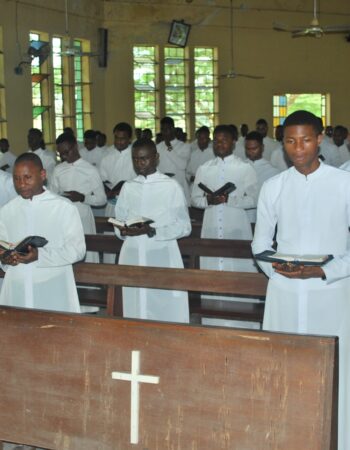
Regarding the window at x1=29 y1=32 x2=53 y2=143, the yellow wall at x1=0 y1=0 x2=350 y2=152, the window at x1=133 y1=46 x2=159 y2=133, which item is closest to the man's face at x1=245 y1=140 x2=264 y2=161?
the yellow wall at x1=0 y1=0 x2=350 y2=152

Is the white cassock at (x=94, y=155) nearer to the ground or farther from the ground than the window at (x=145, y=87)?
nearer to the ground

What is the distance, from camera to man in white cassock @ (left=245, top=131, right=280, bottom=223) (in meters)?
9.21

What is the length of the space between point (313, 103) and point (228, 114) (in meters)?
2.69

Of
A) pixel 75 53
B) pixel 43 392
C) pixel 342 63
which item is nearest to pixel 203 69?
pixel 342 63

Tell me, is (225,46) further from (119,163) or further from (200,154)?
(119,163)

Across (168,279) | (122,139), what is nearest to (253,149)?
(122,139)

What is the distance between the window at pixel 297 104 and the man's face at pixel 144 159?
15.3m

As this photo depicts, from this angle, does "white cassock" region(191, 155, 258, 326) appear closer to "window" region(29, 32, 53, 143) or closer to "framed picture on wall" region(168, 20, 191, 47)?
"window" region(29, 32, 53, 143)

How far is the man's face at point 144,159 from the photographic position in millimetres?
6305

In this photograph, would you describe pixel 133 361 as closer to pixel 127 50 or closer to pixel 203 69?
pixel 127 50

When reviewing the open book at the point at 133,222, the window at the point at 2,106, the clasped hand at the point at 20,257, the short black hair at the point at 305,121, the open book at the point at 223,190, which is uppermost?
the window at the point at 2,106

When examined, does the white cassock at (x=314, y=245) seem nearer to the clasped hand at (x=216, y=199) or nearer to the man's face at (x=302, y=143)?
the man's face at (x=302, y=143)

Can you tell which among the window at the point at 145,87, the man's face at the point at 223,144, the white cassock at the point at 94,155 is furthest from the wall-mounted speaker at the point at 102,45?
the man's face at the point at 223,144

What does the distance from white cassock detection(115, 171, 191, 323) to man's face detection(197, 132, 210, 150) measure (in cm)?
707
